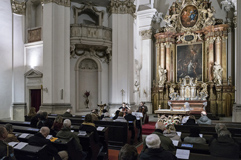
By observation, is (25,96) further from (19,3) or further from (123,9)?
A: (123,9)

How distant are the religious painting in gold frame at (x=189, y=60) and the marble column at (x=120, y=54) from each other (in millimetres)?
5776

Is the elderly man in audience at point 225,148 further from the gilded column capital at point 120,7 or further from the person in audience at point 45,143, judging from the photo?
the gilded column capital at point 120,7

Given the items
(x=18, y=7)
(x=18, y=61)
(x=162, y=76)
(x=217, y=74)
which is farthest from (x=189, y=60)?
(x=18, y=7)

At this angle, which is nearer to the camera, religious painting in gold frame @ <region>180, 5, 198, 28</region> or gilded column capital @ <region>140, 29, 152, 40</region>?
religious painting in gold frame @ <region>180, 5, 198, 28</region>

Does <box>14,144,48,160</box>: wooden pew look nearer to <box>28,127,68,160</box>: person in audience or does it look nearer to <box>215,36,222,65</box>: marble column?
<box>28,127,68,160</box>: person in audience

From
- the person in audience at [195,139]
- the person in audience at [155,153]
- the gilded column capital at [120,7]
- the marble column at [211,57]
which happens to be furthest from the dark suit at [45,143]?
the marble column at [211,57]

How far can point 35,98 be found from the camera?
51.4 ft

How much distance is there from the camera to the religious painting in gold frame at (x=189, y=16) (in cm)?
1861

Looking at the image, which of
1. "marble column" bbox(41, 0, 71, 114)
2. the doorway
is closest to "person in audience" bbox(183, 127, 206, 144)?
"marble column" bbox(41, 0, 71, 114)

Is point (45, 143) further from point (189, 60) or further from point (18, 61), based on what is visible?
point (189, 60)

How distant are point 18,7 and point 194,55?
14.0 metres

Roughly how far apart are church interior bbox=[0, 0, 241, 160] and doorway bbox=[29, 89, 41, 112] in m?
0.08

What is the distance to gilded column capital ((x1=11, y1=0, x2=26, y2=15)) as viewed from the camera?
15391 millimetres

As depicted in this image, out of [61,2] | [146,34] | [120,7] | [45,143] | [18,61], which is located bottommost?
[45,143]
